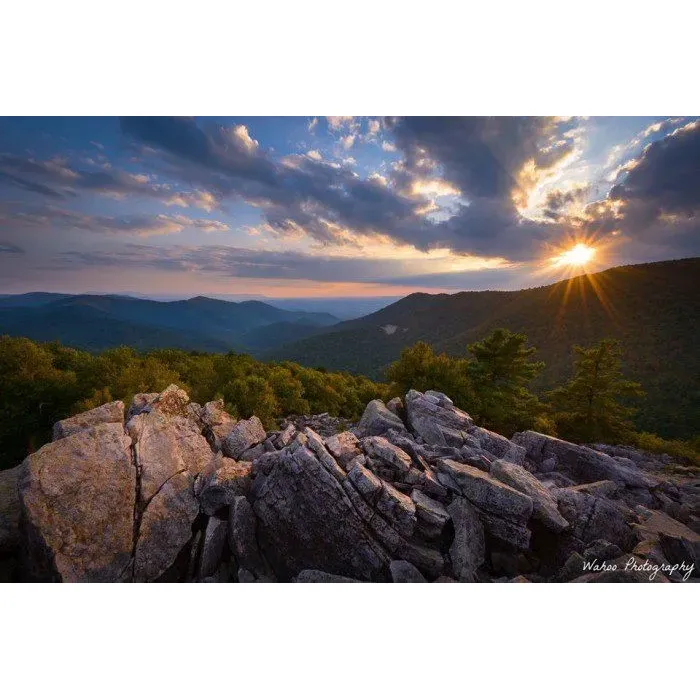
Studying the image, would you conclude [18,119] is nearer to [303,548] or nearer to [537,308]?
[303,548]

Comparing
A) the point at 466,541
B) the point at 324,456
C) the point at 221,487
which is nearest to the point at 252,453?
the point at 221,487

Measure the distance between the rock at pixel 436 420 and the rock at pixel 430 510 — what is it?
3.09 meters

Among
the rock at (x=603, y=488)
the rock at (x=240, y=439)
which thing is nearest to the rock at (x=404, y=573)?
the rock at (x=240, y=439)

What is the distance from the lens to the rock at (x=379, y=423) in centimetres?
984

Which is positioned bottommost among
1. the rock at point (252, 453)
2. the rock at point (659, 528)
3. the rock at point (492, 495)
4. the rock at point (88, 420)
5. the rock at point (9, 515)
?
the rock at point (9, 515)

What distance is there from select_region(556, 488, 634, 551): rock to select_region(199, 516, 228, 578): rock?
7408mm

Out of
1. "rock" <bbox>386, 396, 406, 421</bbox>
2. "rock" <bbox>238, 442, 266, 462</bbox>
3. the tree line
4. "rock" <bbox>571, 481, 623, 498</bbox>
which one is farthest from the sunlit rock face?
the tree line

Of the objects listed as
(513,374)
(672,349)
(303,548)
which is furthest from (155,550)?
(672,349)

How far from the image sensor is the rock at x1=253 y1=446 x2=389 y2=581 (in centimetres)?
556

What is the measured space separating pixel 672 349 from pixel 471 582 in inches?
1912

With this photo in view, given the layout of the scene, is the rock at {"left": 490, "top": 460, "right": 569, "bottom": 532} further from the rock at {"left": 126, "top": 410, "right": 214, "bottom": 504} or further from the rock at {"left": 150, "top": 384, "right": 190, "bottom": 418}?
the rock at {"left": 150, "top": 384, "right": 190, "bottom": 418}

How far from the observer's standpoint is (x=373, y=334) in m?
131

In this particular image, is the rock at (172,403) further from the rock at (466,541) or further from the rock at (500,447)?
the rock at (500,447)

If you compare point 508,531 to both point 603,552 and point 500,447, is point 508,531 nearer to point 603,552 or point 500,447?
point 603,552
